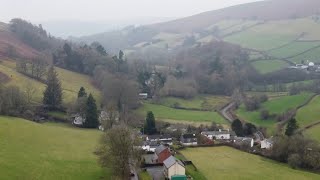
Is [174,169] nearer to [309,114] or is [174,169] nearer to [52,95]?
[52,95]

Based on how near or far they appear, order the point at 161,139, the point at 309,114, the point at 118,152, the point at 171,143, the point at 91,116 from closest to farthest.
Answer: the point at 118,152 → the point at 171,143 → the point at 161,139 → the point at 91,116 → the point at 309,114

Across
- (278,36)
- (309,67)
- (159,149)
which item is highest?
(278,36)

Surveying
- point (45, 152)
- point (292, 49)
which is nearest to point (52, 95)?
point (45, 152)

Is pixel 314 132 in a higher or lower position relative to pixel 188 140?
higher

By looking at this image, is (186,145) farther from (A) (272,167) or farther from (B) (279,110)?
(B) (279,110)

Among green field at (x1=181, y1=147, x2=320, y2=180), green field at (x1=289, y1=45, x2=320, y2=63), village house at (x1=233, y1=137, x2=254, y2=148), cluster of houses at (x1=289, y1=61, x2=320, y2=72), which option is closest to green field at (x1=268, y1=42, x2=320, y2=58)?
green field at (x1=289, y1=45, x2=320, y2=63)

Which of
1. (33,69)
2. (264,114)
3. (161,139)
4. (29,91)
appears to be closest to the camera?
(161,139)

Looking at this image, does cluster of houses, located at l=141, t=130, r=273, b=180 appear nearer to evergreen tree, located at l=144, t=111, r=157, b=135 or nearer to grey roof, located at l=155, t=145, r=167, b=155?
grey roof, located at l=155, t=145, r=167, b=155
